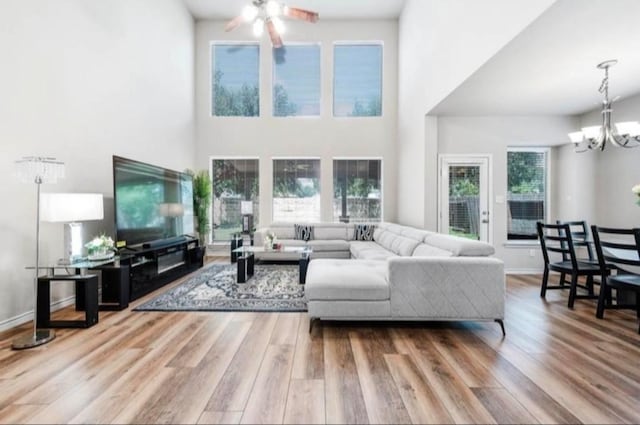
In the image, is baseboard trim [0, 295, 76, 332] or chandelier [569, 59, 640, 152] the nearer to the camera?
baseboard trim [0, 295, 76, 332]

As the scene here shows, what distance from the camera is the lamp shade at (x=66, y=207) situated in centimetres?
289

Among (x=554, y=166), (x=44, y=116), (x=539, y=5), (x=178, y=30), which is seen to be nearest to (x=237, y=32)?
(x=178, y=30)

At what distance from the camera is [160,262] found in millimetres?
4438

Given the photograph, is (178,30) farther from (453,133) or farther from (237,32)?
(453,133)

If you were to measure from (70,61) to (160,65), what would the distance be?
2.23 meters

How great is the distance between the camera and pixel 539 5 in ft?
8.17

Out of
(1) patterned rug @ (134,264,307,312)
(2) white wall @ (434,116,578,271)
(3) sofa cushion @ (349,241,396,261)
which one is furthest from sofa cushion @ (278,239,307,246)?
(2) white wall @ (434,116,578,271)

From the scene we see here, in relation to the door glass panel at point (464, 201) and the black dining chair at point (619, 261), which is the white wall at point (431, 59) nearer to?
the door glass panel at point (464, 201)

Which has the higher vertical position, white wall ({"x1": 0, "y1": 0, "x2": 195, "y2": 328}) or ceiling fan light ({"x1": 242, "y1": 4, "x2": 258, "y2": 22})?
ceiling fan light ({"x1": 242, "y1": 4, "x2": 258, "y2": 22})

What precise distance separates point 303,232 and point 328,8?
4827 millimetres

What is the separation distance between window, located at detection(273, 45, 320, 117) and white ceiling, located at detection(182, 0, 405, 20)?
2.78 ft

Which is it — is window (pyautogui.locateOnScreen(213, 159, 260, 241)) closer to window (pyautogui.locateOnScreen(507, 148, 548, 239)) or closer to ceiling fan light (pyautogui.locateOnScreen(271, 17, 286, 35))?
ceiling fan light (pyautogui.locateOnScreen(271, 17, 286, 35))

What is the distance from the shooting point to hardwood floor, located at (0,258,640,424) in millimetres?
1744

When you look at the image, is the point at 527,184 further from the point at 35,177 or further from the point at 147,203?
the point at 35,177
